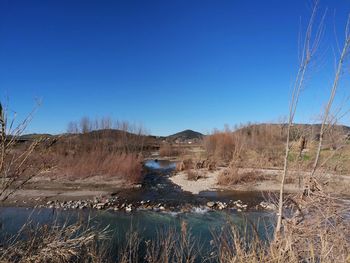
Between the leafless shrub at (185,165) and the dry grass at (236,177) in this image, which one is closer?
the dry grass at (236,177)

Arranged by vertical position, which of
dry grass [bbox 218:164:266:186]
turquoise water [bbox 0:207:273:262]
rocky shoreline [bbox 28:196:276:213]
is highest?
dry grass [bbox 218:164:266:186]

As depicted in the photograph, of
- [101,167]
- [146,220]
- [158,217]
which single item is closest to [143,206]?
[158,217]

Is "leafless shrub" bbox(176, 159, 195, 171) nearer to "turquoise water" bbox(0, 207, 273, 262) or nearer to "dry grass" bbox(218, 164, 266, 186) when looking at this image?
"dry grass" bbox(218, 164, 266, 186)

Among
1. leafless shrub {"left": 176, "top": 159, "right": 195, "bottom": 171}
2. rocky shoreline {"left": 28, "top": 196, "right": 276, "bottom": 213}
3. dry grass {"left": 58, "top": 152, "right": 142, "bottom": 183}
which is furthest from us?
leafless shrub {"left": 176, "top": 159, "right": 195, "bottom": 171}

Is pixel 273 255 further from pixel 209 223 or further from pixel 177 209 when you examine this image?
pixel 177 209

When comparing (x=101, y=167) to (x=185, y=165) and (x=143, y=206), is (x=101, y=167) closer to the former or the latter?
(x=185, y=165)

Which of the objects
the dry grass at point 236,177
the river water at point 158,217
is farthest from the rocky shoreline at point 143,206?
the dry grass at point 236,177

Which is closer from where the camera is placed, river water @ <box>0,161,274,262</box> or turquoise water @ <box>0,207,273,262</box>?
river water @ <box>0,161,274,262</box>

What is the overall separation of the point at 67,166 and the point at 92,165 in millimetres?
1786

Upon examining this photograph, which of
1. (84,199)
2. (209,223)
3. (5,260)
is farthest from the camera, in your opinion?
(84,199)

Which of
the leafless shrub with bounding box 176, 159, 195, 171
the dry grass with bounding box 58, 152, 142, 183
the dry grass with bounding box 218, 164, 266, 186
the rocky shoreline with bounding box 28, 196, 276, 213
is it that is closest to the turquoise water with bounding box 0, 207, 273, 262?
the rocky shoreline with bounding box 28, 196, 276, 213

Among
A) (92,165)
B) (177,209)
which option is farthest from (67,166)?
(177,209)

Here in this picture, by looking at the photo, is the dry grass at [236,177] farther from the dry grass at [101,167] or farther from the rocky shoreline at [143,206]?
the dry grass at [101,167]

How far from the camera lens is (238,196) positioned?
17.6 m
